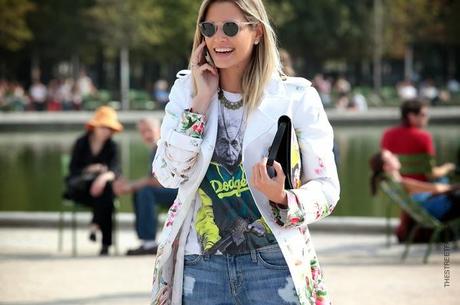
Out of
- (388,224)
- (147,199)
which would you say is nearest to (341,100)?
(388,224)

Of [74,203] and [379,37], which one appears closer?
[74,203]

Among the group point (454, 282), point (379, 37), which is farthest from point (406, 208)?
point (379, 37)

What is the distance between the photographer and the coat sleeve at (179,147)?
3.95 m

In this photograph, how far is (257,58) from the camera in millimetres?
4098

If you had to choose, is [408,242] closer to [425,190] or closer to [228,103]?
[425,190]

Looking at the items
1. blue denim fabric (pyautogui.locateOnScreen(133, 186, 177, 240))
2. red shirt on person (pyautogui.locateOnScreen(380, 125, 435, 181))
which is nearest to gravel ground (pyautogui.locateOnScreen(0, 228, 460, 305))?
blue denim fabric (pyautogui.locateOnScreen(133, 186, 177, 240))

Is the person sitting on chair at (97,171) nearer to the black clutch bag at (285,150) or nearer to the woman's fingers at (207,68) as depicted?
the woman's fingers at (207,68)

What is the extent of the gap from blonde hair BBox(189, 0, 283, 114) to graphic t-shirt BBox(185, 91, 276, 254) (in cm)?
10

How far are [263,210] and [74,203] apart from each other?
7491mm

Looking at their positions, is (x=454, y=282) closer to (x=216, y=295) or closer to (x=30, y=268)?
(x=30, y=268)

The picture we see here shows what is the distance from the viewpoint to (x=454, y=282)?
8352 mm

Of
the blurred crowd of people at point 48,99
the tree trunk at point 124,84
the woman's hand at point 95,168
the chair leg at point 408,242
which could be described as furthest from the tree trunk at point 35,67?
the chair leg at point 408,242

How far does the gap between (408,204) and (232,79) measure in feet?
20.7

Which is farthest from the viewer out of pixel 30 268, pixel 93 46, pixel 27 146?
pixel 93 46
